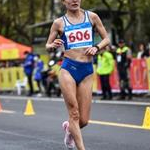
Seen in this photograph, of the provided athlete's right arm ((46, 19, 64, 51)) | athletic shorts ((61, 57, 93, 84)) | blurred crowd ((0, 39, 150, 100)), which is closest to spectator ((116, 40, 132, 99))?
blurred crowd ((0, 39, 150, 100))

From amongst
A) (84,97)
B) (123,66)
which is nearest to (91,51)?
(84,97)

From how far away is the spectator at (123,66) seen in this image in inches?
782

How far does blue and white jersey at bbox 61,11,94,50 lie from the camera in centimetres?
729

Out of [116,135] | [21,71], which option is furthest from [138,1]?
[116,135]

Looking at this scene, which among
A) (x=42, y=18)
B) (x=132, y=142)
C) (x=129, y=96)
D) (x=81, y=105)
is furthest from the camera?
(x=42, y=18)

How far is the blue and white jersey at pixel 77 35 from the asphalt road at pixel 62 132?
2.20m

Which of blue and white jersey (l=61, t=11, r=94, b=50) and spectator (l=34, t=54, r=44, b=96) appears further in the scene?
spectator (l=34, t=54, r=44, b=96)

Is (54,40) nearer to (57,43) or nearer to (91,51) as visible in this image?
(57,43)

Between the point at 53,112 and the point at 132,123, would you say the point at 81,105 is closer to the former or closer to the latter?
the point at 132,123

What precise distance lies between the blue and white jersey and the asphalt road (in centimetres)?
220

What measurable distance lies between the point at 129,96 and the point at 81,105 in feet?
42.7

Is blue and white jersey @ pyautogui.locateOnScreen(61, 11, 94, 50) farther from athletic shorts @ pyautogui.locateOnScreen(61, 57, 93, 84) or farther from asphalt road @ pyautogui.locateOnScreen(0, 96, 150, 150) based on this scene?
asphalt road @ pyautogui.locateOnScreen(0, 96, 150, 150)

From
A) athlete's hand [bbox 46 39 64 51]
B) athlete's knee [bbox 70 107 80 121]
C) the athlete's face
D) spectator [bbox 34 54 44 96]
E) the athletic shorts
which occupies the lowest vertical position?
spectator [bbox 34 54 44 96]

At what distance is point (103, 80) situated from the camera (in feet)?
67.5
